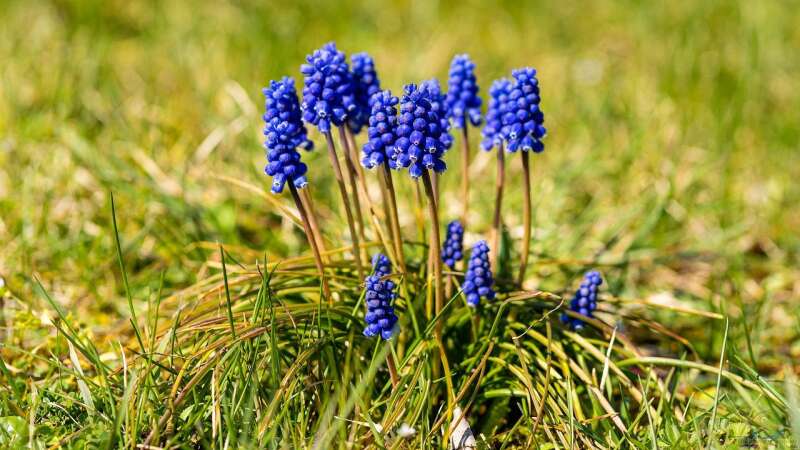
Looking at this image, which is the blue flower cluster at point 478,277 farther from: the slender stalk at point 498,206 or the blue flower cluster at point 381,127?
the blue flower cluster at point 381,127

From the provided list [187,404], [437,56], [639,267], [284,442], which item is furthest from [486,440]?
[437,56]

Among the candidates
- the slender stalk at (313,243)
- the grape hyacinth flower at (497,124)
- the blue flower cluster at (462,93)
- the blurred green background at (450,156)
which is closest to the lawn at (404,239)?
the blurred green background at (450,156)

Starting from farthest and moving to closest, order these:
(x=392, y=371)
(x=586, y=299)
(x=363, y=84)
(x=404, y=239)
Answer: (x=404, y=239)
(x=363, y=84)
(x=586, y=299)
(x=392, y=371)

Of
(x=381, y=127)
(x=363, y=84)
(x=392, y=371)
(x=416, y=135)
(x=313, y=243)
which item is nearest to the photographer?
(x=416, y=135)

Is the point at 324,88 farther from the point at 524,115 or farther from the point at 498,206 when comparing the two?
the point at 498,206

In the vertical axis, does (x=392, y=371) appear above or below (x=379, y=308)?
below

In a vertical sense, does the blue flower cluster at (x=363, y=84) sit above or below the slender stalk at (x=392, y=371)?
above

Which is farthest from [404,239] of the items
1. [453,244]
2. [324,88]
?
[324,88]

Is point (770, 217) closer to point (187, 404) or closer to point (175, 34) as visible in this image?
point (187, 404)
